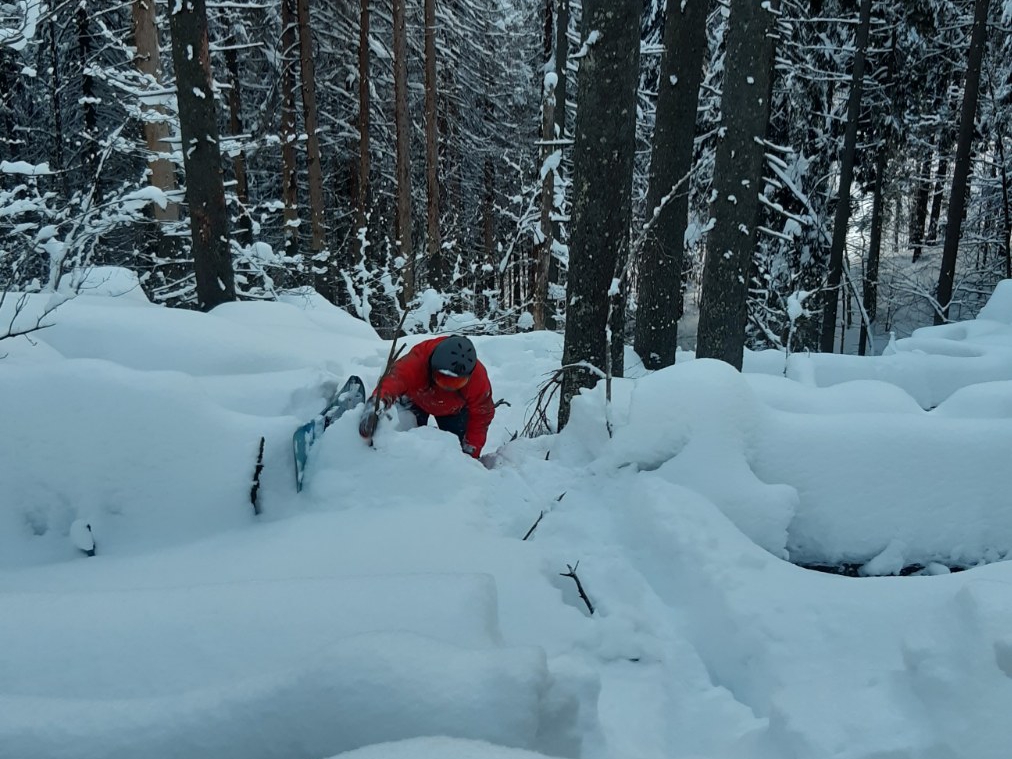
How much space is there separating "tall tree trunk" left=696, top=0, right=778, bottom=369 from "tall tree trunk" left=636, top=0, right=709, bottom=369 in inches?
22.3

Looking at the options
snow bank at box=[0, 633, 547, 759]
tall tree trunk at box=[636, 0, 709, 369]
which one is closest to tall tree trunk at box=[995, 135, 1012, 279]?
tall tree trunk at box=[636, 0, 709, 369]

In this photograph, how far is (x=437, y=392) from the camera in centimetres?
452

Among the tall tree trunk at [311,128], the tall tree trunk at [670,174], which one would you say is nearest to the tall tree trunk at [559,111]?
the tall tree trunk at [670,174]

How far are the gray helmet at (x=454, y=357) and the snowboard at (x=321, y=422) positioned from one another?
598 mm

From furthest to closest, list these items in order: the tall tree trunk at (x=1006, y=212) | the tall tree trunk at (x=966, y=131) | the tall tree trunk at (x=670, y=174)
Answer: the tall tree trunk at (x=1006, y=212) → the tall tree trunk at (x=966, y=131) → the tall tree trunk at (x=670, y=174)

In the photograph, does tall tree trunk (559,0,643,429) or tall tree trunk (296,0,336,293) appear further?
tall tree trunk (296,0,336,293)

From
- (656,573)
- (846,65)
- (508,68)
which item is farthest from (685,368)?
(508,68)

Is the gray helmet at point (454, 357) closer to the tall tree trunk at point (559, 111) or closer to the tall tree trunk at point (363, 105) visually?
the tall tree trunk at point (559, 111)

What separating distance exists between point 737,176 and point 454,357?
13.7 feet

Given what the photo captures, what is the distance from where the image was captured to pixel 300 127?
15.3 m

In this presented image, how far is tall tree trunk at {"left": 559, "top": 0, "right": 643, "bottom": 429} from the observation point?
4.16m

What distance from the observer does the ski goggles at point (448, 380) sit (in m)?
4.27

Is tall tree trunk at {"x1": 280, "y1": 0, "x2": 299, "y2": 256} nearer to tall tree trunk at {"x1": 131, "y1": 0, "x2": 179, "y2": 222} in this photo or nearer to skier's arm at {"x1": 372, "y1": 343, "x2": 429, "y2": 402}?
tall tree trunk at {"x1": 131, "y1": 0, "x2": 179, "y2": 222}

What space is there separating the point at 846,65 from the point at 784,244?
4.46m
